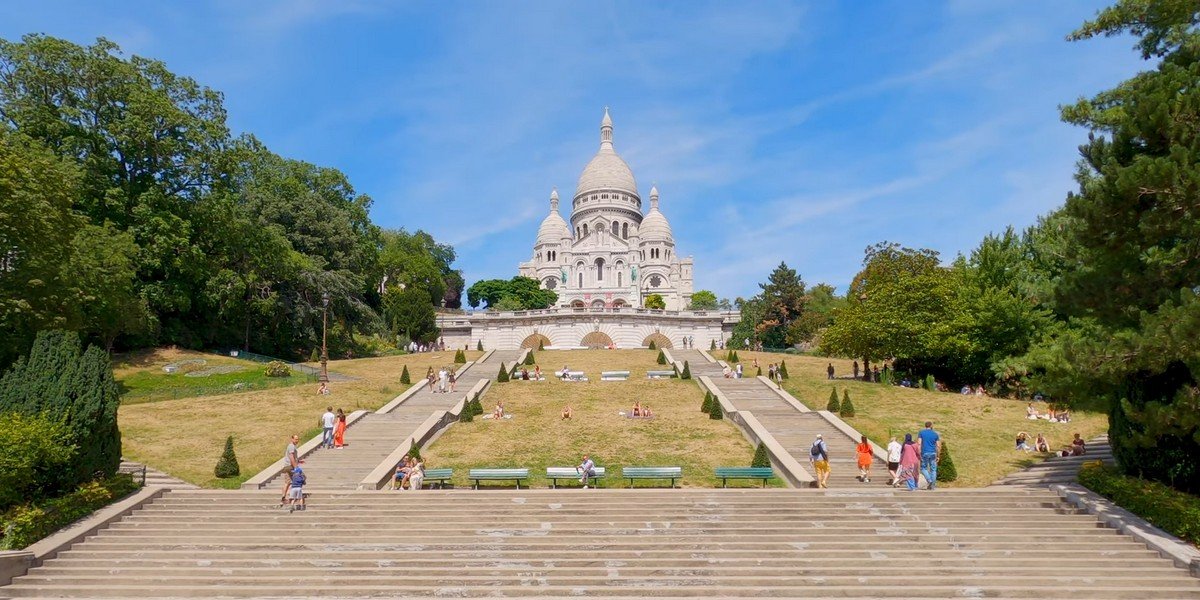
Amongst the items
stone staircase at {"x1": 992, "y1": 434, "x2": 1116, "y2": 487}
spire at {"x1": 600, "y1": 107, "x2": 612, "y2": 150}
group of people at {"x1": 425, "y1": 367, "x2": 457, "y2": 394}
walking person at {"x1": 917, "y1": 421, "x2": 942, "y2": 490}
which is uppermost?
spire at {"x1": 600, "y1": 107, "x2": 612, "y2": 150}

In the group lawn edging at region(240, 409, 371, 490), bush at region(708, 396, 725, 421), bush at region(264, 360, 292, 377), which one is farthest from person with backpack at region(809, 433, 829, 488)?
bush at region(264, 360, 292, 377)

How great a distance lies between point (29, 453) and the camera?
1413 centimetres

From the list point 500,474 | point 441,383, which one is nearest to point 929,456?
point 500,474

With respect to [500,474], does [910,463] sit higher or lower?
higher

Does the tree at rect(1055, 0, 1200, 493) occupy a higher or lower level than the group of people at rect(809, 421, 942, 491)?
higher

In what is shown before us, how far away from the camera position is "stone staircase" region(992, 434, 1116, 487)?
706 inches

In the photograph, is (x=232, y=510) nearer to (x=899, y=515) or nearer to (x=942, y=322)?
(x=899, y=515)

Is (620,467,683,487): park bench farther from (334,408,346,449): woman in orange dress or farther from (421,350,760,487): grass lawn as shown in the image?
(334,408,346,449): woman in orange dress

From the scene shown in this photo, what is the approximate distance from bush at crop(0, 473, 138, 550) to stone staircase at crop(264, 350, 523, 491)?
325 centimetres

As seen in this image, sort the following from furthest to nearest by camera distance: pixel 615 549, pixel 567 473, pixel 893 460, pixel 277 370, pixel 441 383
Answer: pixel 277 370 → pixel 441 383 → pixel 893 460 → pixel 567 473 → pixel 615 549

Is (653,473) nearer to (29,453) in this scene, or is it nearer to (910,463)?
(910,463)

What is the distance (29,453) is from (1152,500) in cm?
2131

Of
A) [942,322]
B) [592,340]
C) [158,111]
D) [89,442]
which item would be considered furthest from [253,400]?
[592,340]

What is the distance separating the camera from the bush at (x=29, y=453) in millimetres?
13812
